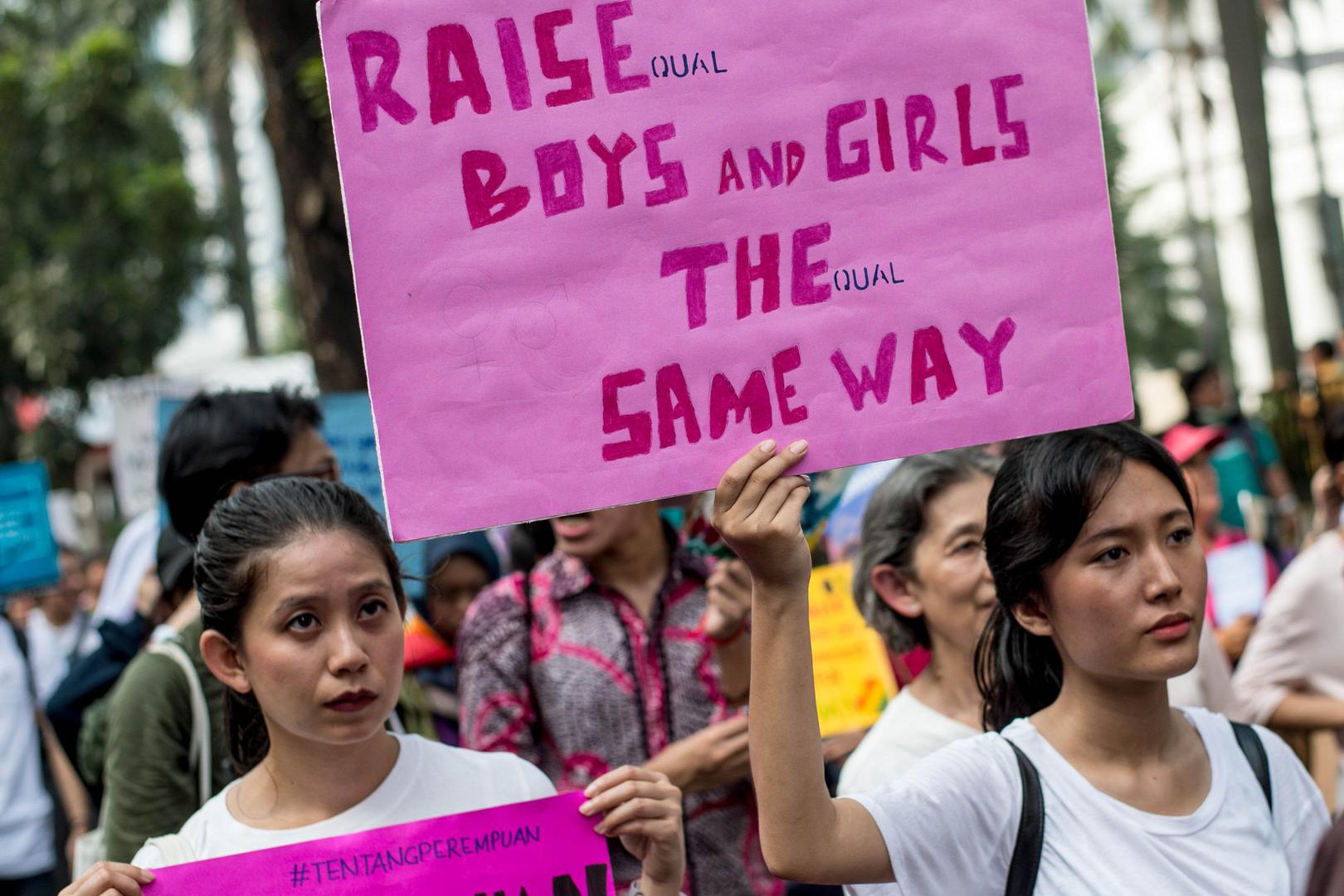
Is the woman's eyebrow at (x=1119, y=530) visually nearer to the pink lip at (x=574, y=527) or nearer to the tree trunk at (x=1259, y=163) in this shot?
the pink lip at (x=574, y=527)

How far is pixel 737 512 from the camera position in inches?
76.3

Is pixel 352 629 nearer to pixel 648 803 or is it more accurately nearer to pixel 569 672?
pixel 648 803

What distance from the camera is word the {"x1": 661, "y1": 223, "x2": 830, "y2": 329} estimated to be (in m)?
2.05

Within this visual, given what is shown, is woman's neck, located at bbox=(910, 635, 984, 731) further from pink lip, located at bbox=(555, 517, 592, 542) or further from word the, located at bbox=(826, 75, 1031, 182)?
word the, located at bbox=(826, 75, 1031, 182)

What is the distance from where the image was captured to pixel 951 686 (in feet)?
9.74

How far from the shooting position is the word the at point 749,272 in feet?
6.73

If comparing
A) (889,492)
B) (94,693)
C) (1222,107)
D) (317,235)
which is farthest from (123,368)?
(1222,107)

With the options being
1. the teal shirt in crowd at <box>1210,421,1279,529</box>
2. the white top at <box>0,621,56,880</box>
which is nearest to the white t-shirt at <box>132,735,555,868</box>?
the white top at <box>0,621,56,880</box>

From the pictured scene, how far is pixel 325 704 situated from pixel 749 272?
2.83 ft

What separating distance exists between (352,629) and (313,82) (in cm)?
462

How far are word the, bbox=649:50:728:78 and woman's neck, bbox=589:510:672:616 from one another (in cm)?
158

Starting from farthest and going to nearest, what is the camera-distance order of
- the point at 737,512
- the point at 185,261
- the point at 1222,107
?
1. the point at 1222,107
2. the point at 185,261
3. the point at 737,512

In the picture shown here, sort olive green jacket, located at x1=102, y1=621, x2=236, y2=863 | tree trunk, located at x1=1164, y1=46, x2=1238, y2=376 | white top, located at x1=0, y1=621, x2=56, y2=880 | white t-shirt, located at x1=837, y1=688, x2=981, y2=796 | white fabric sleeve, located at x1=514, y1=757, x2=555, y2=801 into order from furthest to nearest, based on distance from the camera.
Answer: tree trunk, located at x1=1164, y1=46, x2=1238, y2=376, white top, located at x1=0, y1=621, x2=56, y2=880, white t-shirt, located at x1=837, y1=688, x2=981, y2=796, olive green jacket, located at x1=102, y1=621, x2=236, y2=863, white fabric sleeve, located at x1=514, y1=757, x2=555, y2=801

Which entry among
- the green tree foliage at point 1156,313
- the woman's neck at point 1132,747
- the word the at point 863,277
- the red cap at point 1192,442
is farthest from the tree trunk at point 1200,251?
the word the at point 863,277
